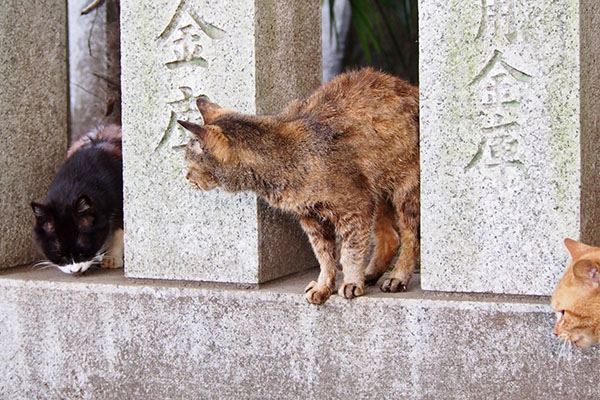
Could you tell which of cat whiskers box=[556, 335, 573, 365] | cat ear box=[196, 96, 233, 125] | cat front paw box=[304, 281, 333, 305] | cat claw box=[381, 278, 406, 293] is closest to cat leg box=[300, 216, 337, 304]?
cat front paw box=[304, 281, 333, 305]

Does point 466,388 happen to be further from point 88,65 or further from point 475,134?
point 88,65

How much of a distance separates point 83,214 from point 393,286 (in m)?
1.86

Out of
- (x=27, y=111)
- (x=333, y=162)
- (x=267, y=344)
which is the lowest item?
(x=267, y=344)

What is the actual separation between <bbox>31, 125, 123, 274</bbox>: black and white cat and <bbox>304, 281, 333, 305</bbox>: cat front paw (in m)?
1.49

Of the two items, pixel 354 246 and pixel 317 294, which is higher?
pixel 354 246

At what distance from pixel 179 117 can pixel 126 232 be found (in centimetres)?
69

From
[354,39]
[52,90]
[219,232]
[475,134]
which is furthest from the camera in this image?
[354,39]

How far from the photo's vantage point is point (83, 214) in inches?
146

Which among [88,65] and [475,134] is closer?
[475,134]

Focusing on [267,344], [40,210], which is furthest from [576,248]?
[40,210]

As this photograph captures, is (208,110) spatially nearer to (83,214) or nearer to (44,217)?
(83,214)

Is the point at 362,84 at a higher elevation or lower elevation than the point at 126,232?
higher

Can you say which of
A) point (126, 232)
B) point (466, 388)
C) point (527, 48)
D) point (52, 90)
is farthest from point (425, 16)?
point (52, 90)

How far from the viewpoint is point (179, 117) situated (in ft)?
10.7
